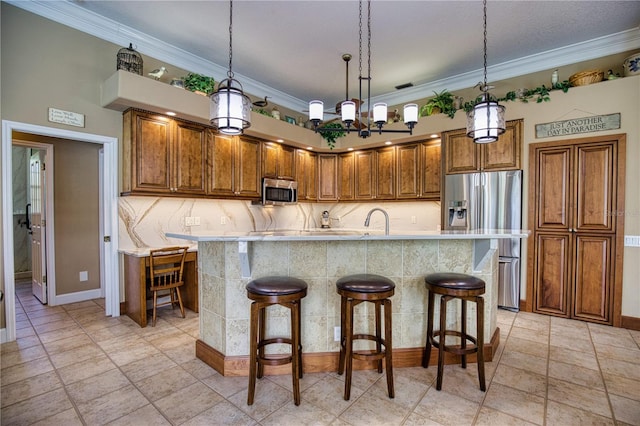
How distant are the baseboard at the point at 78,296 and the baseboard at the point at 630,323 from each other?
20.9 ft

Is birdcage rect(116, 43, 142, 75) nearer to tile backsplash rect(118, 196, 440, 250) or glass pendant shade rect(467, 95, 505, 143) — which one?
tile backsplash rect(118, 196, 440, 250)

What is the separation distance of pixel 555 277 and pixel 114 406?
14.5 ft

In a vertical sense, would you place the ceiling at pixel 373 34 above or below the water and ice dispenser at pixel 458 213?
above

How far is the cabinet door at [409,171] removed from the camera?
4.73m

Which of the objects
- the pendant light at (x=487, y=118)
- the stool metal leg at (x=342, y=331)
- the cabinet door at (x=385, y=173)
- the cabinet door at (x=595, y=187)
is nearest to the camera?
the stool metal leg at (x=342, y=331)

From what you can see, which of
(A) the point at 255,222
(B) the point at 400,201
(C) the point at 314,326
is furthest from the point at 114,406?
(B) the point at 400,201

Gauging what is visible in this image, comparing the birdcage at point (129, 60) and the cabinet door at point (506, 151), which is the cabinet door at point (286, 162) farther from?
the cabinet door at point (506, 151)

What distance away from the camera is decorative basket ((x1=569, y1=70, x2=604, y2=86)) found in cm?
344

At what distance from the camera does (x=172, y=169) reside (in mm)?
3682

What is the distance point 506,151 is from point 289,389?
3.66 m

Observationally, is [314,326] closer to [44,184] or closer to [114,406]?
[114,406]

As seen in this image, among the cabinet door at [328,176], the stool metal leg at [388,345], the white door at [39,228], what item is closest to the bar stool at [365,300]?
the stool metal leg at [388,345]

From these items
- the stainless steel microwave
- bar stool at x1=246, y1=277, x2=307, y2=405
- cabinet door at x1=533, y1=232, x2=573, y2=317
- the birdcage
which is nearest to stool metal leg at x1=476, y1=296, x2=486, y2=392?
bar stool at x1=246, y1=277, x2=307, y2=405

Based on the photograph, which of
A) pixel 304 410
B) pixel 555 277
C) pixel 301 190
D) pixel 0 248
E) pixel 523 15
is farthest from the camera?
pixel 301 190
